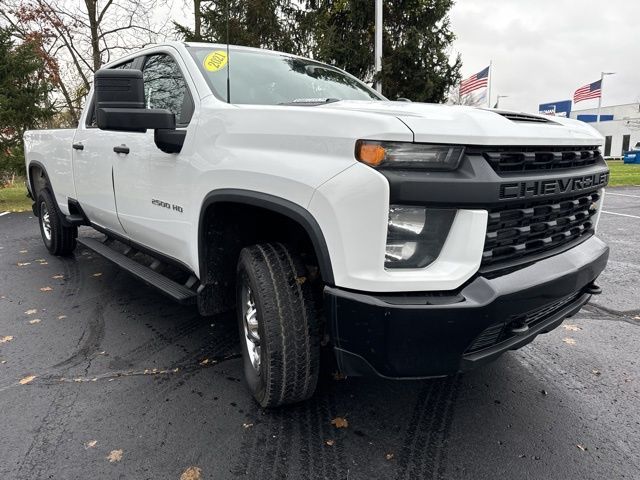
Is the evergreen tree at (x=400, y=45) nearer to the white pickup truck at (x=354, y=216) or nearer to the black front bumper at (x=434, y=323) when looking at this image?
the white pickup truck at (x=354, y=216)

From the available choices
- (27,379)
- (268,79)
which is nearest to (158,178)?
(268,79)

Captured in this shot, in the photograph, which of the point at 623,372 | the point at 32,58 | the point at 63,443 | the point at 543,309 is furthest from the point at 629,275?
the point at 32,58

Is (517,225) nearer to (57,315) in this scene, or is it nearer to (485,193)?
(485,193)

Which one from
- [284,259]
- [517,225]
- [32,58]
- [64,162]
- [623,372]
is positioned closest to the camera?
[517,225]

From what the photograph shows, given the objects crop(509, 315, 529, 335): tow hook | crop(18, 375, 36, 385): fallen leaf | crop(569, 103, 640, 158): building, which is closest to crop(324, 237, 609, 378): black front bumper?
crop(509, 315, 529, 335): tow hook

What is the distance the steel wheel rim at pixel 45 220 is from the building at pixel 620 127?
179ft

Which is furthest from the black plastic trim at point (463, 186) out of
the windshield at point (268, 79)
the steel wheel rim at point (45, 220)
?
the steel wheel rim at point (45, 220)

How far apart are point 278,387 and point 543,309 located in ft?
4.22

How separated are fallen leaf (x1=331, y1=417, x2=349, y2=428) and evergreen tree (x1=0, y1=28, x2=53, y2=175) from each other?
12011 millimetres

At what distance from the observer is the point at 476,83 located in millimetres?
18203

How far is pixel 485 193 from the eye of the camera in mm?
1885

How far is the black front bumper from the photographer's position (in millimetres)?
1858

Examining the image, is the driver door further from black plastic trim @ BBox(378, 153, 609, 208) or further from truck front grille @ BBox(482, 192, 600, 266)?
truck front grille @ BBox(482, 192, 600, 266)

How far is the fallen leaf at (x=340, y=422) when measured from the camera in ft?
8.20
